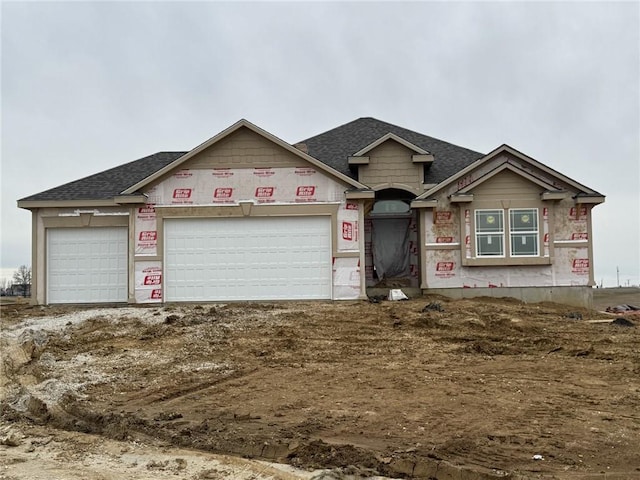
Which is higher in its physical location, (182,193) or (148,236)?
(182,193)

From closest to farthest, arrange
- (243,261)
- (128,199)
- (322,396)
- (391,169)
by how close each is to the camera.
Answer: (322,396), (128,199), (243,261), (391,169)

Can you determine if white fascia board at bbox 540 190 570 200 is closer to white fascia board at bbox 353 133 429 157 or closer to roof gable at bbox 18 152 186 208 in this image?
white fascia board at bbox 353 133 429 157

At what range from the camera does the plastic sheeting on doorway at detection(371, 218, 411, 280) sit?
21250mm

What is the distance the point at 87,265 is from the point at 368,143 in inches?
423

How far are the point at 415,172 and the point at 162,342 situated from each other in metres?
11.7

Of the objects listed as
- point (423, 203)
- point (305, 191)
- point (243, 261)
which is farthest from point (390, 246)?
point (243, 261)

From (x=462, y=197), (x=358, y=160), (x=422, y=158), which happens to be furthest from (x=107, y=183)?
(x=462, y=197)

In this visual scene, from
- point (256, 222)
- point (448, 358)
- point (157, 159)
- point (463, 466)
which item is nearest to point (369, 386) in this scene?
point (448, 358)

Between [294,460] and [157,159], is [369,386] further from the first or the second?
[157,159]

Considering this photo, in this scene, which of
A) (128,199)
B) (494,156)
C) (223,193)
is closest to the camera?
(128,199)

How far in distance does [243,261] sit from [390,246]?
6396 millimetres

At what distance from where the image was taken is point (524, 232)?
1817 centimetres

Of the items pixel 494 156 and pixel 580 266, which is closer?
pixel 580 266

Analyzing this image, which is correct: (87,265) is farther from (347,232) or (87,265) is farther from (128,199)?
(347,232)
